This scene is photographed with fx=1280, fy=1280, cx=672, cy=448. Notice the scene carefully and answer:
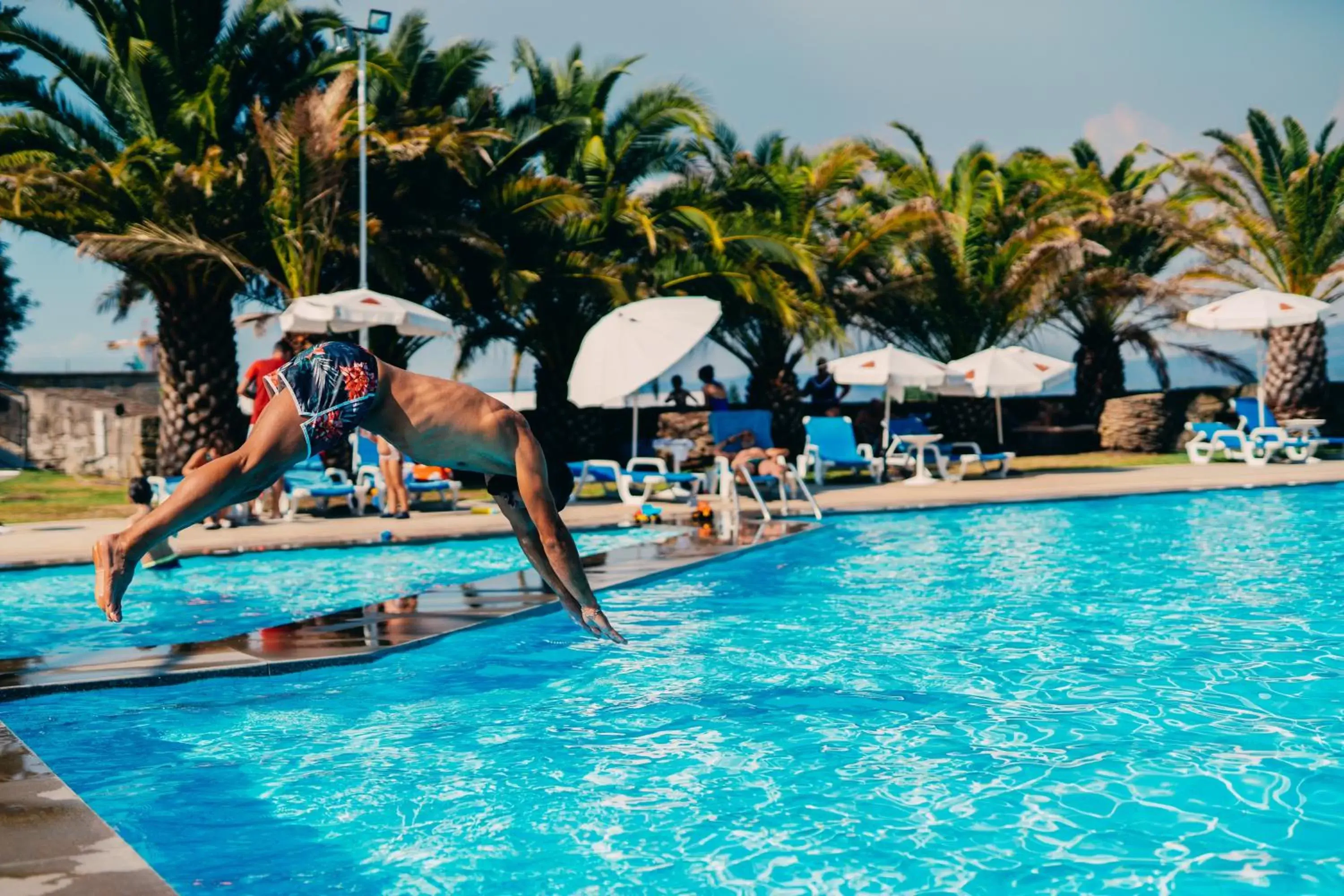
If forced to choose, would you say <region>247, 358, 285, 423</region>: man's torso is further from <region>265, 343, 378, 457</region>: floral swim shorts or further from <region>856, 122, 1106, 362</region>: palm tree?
<region>856, 122, 1106, 362</region>: palm tree

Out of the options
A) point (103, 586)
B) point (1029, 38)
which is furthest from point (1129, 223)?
point (1029, 38)

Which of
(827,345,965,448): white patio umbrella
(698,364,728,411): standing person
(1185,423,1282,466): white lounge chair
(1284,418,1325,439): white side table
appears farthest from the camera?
(1284,418,1325,439): white side table

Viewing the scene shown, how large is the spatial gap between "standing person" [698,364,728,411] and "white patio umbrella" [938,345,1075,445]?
133 inches

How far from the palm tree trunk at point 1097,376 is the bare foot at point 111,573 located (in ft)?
79.3

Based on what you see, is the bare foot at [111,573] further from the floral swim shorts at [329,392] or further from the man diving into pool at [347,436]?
the floral swim shorts at [329,392]

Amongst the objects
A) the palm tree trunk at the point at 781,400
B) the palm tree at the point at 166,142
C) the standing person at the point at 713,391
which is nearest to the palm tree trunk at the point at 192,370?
the palm tree at the point at 166,142

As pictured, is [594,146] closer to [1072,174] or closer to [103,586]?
[1072,174]

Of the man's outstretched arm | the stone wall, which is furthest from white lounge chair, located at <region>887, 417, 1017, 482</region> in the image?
the man's outstretched arm

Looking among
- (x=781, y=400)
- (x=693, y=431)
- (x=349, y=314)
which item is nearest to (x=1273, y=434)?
(x=781, y=400)

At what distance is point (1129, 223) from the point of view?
25328mm

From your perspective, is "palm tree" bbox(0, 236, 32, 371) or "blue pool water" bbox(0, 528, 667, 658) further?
"palm tree" bbox(0, 236, 32, 371)

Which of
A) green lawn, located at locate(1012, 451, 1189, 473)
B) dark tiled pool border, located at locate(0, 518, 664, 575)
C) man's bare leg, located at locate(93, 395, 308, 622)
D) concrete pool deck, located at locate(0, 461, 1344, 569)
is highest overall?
man's bare leg, located at locate(93, 395, 308, 622)

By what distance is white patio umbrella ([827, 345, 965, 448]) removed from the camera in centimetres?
1870

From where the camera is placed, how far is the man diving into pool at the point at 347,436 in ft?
14.5
